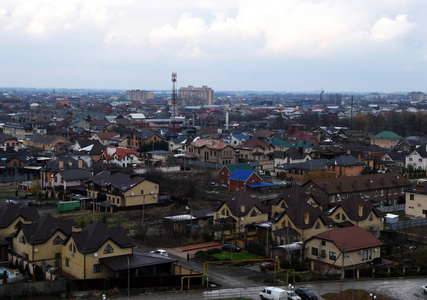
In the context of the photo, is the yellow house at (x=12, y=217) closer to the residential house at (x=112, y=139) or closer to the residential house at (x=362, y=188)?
the residential house at (x=362, y=188)

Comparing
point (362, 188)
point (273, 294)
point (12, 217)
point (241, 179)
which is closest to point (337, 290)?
point (273, 294)

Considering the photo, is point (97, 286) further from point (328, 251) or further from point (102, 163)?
point (102, 163)

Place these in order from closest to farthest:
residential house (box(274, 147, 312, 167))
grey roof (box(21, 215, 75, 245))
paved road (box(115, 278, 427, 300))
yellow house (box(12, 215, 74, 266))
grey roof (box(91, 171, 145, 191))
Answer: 1. paved road (box(115, 278, 427, 300))
2. yellow house (box(12, 215, 74, 266))
3. grey roof (box(21, 215, 75, 245))
4. grey roof (box(91, 171, 145, 191))
5. residential house (box(274, 147, 312, 167))

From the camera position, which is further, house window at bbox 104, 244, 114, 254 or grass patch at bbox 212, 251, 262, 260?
grass patch at bbox 212, 251, 262, 260

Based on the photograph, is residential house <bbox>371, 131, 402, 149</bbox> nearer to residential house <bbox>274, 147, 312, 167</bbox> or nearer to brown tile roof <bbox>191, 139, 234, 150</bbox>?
residential house <bbox>274, 147, 312, 167</bbox>

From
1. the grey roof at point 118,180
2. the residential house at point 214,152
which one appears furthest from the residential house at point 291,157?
the grey roof at point 118,180

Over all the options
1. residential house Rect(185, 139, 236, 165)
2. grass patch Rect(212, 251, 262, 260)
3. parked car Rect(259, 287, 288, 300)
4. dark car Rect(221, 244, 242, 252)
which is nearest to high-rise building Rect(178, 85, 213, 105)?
residential house Rect(185, 139, 236, 165)
